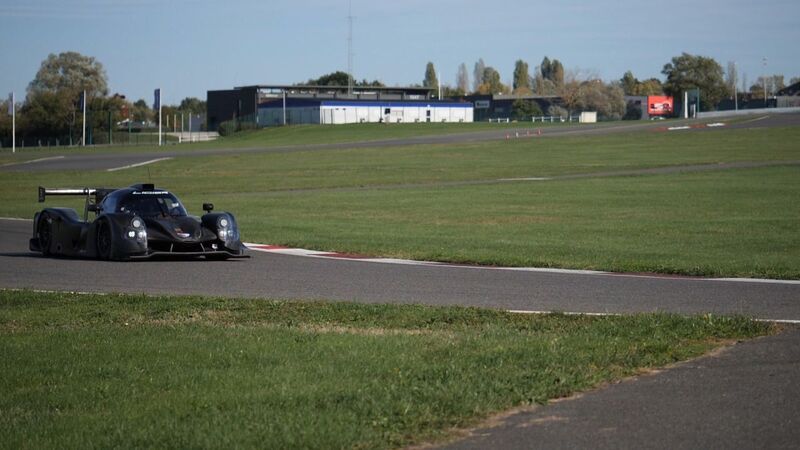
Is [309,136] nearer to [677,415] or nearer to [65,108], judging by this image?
[65,108]

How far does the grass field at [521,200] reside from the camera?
19.6m

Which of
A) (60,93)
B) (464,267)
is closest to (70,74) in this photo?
(60,93)

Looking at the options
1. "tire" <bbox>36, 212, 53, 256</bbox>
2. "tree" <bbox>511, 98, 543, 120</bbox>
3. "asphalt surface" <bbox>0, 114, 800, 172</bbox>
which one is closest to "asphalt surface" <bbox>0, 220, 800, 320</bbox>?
"tire" <bbox>36, 212, 53, 256</bbox>

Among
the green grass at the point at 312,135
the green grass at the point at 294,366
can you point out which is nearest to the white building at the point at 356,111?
the green grass at the point at 312,135

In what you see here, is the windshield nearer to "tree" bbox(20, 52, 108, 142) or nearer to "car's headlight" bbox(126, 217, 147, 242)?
"car's headlight" bbox(126, 217, 147, 242)

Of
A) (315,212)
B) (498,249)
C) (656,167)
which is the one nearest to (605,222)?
(498,249)

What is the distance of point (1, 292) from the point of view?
45.0ft

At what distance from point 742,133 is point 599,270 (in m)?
53.1

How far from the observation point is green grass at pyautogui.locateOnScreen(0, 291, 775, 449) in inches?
272

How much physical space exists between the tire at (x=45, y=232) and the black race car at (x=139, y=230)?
2cm

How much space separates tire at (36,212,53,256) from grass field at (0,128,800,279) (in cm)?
432

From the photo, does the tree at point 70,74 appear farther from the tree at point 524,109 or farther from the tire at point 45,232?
the tire at point 45,232

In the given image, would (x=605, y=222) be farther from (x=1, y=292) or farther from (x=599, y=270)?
(x=1, y=292)

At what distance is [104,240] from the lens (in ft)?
61.1
